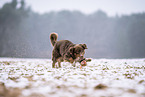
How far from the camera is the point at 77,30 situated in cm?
5197

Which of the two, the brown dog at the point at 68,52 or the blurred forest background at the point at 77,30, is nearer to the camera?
the brown dog at the point at 68,52

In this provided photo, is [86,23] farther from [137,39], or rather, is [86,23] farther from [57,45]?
[57,45]

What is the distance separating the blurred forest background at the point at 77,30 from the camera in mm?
34219

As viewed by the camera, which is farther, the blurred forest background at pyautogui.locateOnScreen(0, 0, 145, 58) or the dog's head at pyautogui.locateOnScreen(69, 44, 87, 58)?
the blurred forest background at pyautogui.locateOnScreen(0, 0, 145, 58)

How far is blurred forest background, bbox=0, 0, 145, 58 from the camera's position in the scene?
34.2m

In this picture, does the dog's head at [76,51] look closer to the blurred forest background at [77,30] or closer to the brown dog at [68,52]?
the brown dog at [68,52]

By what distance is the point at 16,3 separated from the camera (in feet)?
120

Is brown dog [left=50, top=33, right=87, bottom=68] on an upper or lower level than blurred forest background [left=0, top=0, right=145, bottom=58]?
lower

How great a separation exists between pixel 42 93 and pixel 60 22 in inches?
1923

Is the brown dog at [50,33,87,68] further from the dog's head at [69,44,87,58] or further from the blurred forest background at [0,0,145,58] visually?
the blurred forest background at [0,0,145,58]

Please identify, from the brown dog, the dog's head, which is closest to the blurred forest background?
the brown dog

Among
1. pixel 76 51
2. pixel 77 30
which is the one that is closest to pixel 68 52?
pixel 76 51

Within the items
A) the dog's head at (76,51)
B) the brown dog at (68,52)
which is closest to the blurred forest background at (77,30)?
the brown dog at (68,52)

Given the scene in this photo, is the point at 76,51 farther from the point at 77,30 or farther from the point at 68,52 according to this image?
the point at 77,30
